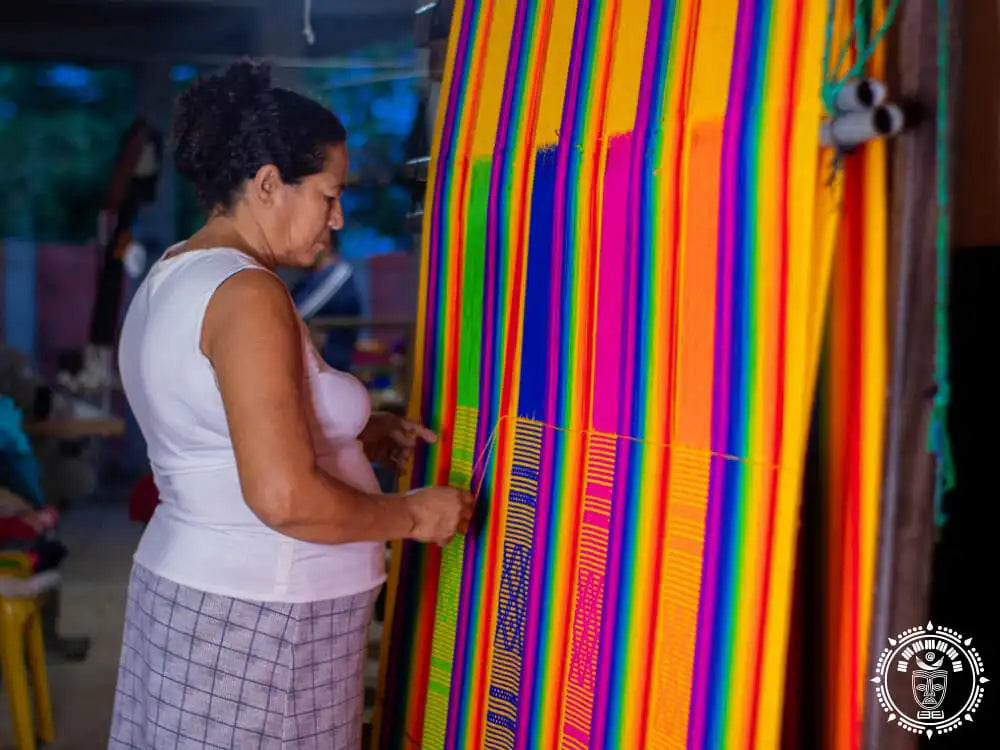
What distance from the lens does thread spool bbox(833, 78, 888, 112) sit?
84 cm

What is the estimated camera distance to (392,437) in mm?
1728

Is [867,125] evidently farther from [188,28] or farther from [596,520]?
[188,28]

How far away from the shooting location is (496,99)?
157cm

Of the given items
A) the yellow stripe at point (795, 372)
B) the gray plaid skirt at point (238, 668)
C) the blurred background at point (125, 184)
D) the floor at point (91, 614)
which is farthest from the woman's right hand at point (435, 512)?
the blurred background at point (125, 184)

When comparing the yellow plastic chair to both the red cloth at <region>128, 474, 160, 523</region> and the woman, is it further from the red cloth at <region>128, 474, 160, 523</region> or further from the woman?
the woman

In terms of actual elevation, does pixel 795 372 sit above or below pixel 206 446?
above

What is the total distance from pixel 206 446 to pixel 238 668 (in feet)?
0.97

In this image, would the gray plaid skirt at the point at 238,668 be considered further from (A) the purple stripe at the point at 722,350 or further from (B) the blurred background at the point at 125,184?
(B) the blurred background at the point at 125,184

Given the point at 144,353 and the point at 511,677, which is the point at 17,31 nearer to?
the point at 144,353

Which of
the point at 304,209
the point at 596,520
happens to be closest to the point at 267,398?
the point at 304,209

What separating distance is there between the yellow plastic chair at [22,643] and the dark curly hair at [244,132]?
1.92 metres

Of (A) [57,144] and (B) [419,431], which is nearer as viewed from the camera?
(B) [419,431]

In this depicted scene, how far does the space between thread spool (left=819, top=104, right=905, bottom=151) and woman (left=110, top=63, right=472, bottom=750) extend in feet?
2.14

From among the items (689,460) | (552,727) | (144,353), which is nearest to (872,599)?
(689,460)
